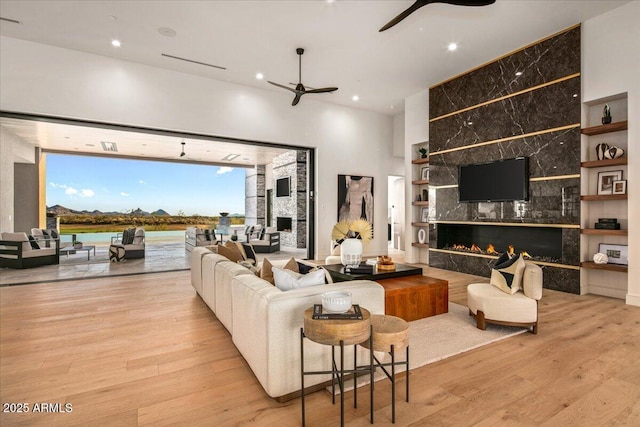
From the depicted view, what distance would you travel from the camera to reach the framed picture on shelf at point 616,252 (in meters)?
4.36

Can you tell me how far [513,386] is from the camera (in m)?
2.17

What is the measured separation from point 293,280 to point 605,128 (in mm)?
4955

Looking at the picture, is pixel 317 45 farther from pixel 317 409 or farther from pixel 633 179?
pixel 317 409

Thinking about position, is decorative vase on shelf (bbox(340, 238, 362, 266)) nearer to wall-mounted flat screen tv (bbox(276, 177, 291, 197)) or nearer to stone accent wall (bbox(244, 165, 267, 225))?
wall-mounted flat screen tv (bbox(276, 177, 291, 197))

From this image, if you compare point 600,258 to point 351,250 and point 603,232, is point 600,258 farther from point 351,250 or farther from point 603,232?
point 351,250

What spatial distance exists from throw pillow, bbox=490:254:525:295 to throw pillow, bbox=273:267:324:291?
2.20m

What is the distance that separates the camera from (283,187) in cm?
1054

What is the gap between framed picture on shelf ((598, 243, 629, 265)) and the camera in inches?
172

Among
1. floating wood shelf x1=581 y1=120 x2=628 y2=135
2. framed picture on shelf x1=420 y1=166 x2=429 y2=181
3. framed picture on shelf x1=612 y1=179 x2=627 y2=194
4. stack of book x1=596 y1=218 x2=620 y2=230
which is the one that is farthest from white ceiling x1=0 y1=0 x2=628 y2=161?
stack of book x1=596 y1=218 x2=620 y2=230

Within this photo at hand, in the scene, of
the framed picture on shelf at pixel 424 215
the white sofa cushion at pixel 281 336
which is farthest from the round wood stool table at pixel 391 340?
the framed picture on shelf at pixel 424 215

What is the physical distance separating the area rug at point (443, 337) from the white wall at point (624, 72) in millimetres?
2329

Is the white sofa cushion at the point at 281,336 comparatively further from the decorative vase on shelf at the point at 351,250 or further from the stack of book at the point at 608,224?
the stack of book at the point at 608,224

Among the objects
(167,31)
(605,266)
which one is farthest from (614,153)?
(167,31)

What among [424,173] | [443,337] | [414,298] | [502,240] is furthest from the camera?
[424,173]
